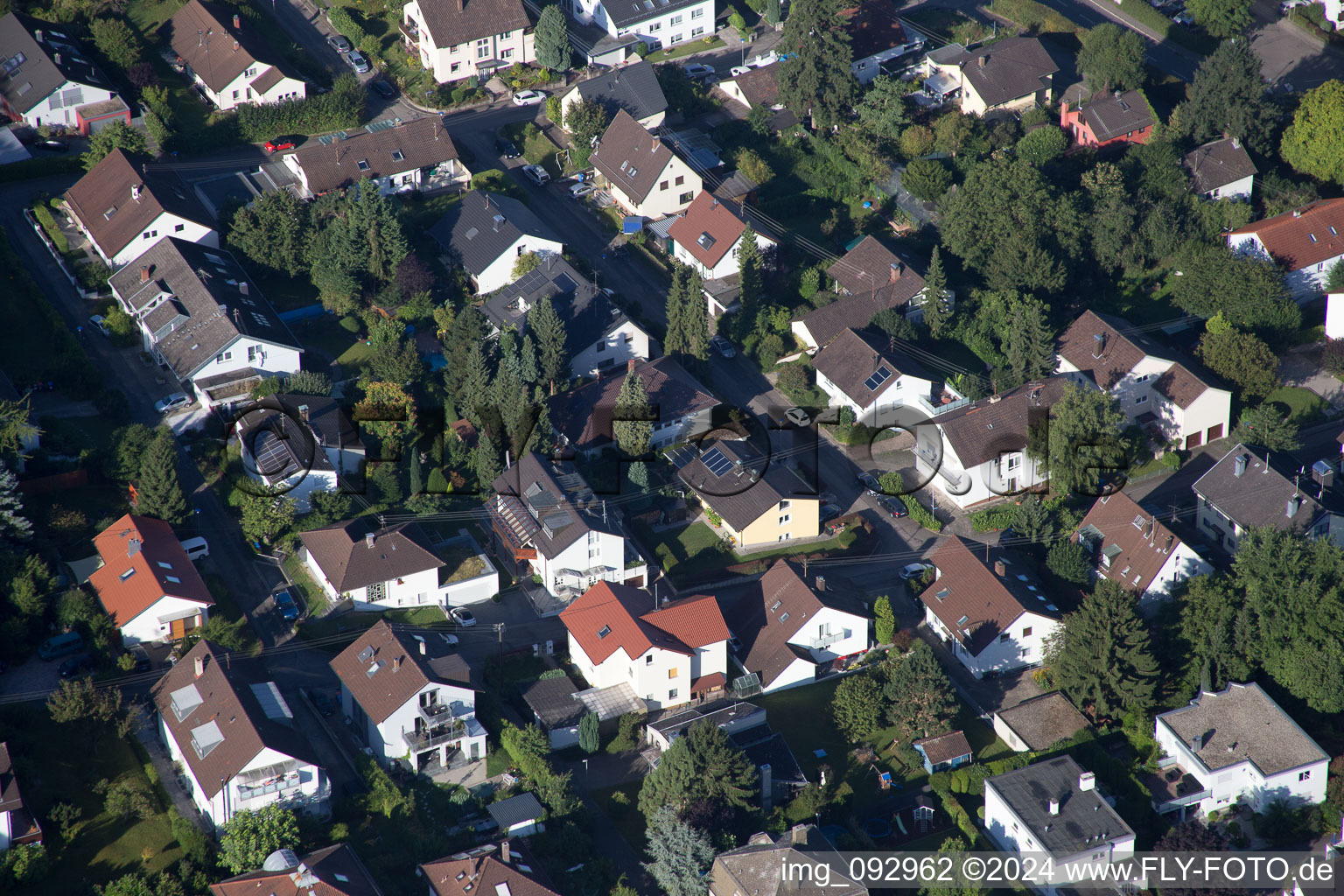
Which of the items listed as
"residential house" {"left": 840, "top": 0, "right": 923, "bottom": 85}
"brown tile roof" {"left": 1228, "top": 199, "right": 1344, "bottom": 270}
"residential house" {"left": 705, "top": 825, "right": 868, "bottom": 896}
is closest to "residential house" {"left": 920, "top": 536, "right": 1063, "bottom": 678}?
"residential house" {"left": 705, "top": 825, "right": 868, "bottom": 896}

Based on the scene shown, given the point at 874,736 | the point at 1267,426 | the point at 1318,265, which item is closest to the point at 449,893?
the point at 874,736

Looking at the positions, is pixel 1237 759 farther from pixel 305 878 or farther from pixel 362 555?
pixel 362 555

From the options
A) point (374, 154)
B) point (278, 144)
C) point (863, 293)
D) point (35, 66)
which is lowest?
point (863, 293)

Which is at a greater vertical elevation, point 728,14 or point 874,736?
point 728,14

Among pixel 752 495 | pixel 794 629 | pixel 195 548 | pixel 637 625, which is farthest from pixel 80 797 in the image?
pixel 752 495

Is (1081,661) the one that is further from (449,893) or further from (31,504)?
(31,504)

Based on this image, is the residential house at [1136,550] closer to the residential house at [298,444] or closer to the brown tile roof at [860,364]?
the brown tile roof at [860,364]

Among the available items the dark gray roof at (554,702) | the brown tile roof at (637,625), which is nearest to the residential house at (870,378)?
the brown tile roof at (637,625)
